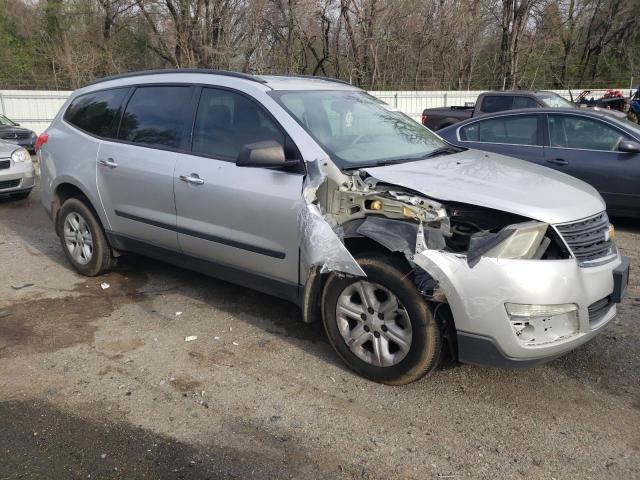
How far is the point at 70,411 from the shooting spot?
3.27 m

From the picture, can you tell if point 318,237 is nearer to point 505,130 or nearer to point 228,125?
point 228,125

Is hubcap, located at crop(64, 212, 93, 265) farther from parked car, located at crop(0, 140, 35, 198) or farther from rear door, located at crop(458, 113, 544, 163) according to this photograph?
rear door, located at crop(458, 113, 544, 163)

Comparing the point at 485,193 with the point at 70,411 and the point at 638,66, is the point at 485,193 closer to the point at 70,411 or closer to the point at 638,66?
the point at 70,411

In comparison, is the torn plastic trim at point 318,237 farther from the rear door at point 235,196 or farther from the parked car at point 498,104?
the parked car at point 498,104

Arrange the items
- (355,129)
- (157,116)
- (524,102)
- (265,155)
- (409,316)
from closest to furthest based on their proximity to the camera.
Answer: (409,316), (265,155), (355,129), (157,116), (524,102)

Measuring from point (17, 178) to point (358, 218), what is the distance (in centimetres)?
765

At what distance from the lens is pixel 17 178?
9.14m

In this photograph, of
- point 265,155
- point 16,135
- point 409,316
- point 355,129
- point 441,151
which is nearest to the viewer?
point 409,316

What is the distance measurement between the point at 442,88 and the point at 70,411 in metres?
27.0

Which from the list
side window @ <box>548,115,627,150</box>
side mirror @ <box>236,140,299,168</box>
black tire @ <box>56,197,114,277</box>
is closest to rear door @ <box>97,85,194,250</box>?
black tire @ <box>56,197,114,277</box>

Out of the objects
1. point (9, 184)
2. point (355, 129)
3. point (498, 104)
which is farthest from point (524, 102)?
point (9, 184)

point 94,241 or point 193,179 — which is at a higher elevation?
point 193,179

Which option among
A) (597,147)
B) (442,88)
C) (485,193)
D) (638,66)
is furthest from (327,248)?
(638,66)

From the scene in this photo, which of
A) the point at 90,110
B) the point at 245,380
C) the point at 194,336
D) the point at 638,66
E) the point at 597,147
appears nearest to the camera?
the point at 245,380
